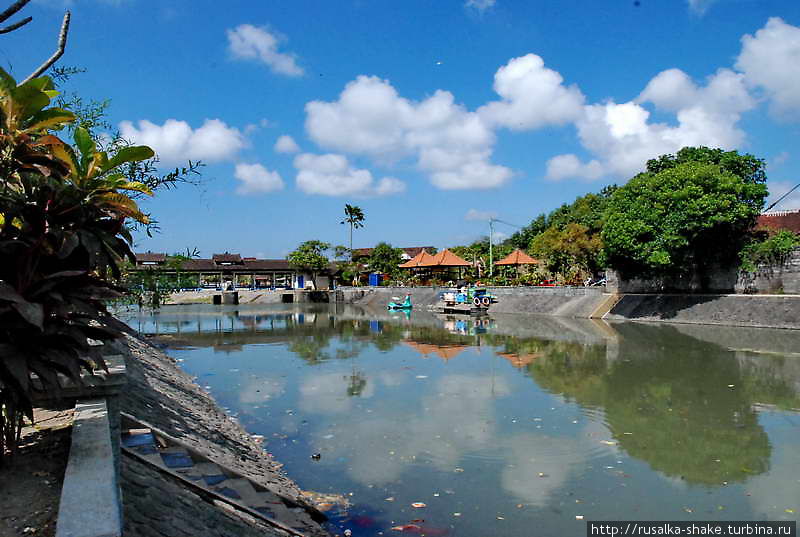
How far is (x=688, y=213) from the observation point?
22234 mm

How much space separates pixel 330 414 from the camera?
9344 millimetres

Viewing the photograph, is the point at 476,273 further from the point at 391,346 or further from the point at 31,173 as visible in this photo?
the point at 31,173

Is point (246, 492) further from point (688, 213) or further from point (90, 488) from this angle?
point (688, 213)

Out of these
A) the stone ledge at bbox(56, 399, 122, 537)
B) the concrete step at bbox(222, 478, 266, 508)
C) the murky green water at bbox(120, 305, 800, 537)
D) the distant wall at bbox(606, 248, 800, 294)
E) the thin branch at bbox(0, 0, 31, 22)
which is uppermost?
the thin branch at bbox(0, 0, 31, 22)

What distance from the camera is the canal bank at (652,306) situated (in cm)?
2188

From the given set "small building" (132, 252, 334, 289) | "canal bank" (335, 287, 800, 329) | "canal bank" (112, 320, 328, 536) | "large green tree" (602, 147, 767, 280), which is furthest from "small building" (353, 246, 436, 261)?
"canal bank" (112, 320, 328, 536)

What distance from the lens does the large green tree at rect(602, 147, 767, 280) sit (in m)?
22.2

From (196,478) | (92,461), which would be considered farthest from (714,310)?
(92,461)

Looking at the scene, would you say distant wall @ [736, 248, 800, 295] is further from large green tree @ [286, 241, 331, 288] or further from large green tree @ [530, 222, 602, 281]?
large green tree @ [286, 241, 331, 288]

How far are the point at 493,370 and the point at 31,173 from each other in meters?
11.3

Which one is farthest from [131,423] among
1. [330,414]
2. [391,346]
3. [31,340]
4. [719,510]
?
[391,346]

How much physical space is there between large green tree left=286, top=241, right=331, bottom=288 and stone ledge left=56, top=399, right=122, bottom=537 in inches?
1935

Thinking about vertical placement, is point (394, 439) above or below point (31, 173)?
below

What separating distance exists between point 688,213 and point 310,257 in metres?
36.4
